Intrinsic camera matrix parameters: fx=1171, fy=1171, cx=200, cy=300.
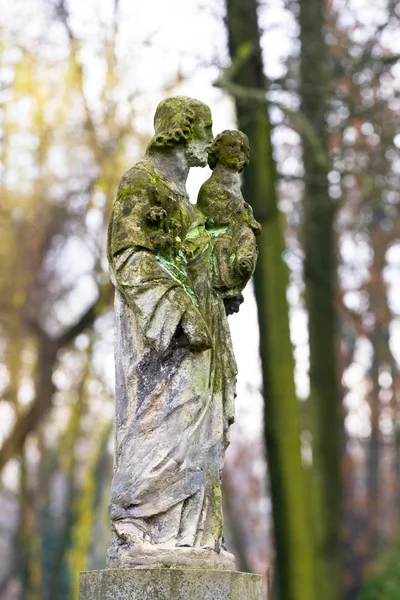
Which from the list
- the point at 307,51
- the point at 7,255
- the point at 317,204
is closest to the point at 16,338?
the point at 7,255

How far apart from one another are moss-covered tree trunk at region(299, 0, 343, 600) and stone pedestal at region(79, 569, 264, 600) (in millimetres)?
10543

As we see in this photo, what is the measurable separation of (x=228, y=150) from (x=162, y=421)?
1859 mm

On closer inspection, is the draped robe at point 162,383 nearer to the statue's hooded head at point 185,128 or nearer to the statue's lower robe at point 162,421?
the statue's lower robe at point 162,421

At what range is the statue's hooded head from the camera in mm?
7312

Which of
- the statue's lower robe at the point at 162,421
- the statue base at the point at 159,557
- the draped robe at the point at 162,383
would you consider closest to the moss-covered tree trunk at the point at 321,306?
the draped robe at the point at 162,383

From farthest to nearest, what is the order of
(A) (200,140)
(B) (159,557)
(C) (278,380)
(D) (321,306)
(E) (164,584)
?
(D) (321,306), (C) (278,380), (A) (200,140), (B) (159,557), (E) (164,584)

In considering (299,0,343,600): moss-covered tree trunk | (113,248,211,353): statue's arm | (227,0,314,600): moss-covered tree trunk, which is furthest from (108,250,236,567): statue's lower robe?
(299,0,343,600): moss-covered tree trunk

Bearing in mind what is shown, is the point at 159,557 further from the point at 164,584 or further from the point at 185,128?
the point at 185,128

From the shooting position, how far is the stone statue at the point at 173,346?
6656mm

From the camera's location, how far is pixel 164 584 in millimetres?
6336

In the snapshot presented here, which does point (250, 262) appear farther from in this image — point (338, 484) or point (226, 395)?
point (338, 484)

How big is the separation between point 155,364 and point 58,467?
80.8ft

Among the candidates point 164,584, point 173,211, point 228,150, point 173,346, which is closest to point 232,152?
point 228,150

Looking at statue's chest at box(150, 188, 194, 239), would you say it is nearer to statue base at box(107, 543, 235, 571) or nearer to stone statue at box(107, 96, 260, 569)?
stone statue at box(107, 96, 260, 569)
